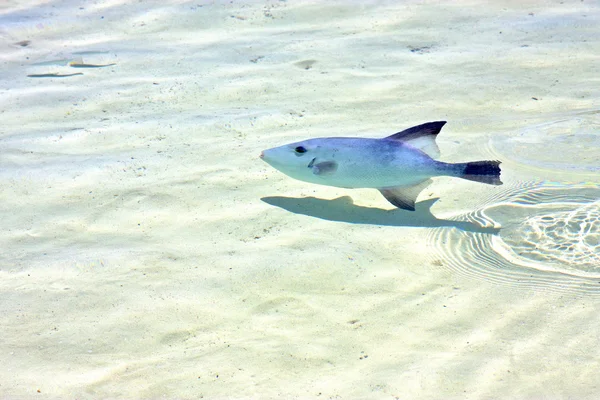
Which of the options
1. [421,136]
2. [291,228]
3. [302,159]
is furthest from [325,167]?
[421,136]

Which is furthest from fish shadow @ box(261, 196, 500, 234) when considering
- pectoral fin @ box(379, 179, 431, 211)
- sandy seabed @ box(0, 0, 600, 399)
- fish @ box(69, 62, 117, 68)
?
fish @ box(69, 62, 117, 68)

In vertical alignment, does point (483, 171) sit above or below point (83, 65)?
below

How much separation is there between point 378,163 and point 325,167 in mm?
337

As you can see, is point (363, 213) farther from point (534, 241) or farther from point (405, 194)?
point (534, 241)

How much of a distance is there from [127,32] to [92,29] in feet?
1.65

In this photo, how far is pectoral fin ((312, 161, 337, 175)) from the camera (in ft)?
12.3

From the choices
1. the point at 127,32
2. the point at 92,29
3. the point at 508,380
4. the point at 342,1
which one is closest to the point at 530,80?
the point at 342,1

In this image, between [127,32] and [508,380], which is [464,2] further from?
[508,380]

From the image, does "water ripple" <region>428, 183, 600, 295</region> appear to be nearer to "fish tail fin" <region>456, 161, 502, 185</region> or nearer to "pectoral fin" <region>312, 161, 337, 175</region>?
"fish tail fin" <region>456, 161, 502, 185</region>

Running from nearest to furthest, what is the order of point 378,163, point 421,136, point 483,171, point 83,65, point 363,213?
point 483,171
point 378,163
point 421,136
point 363,213
point 83,65

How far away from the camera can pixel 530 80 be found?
20.0 ft

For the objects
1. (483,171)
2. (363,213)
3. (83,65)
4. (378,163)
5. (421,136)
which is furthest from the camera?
(83,65)

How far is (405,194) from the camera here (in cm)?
379

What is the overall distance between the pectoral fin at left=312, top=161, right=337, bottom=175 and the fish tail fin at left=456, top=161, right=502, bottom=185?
78 centimetres
